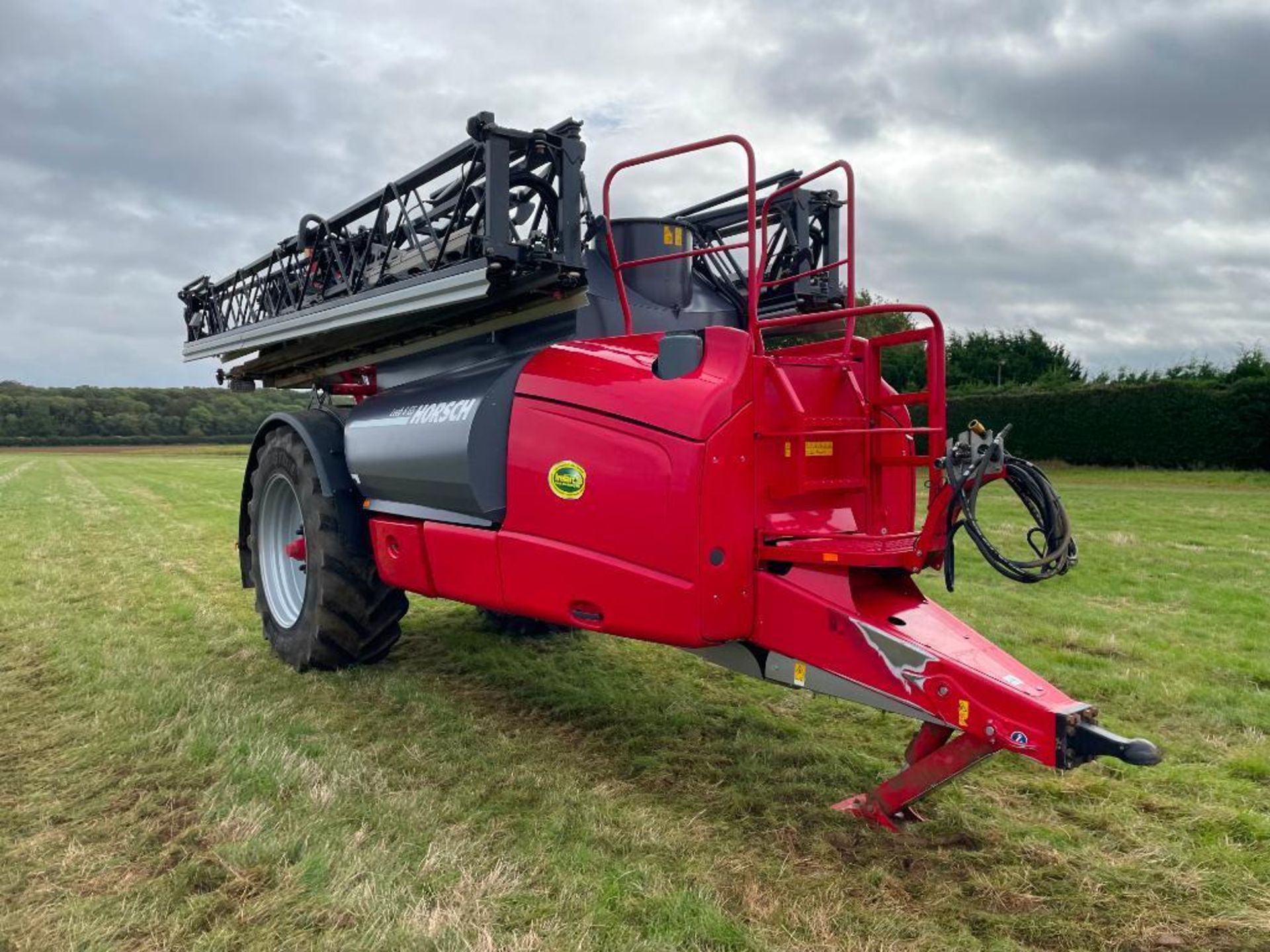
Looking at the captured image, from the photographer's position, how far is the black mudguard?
16.8 ft

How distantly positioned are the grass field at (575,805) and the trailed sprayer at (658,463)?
1.36 ft

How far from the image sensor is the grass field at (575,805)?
2.72 meters

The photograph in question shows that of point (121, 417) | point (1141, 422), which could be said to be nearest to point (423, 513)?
point (1141, 422)

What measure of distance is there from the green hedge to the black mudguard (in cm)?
2155

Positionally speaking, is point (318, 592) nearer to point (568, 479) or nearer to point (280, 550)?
point (280, 550)

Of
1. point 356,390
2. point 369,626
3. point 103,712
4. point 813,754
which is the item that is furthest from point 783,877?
point 356,390

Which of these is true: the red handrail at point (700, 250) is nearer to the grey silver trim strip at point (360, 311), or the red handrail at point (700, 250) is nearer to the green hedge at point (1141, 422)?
the grey silver trim strip at point (360, 311)

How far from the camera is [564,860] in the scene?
120 inches

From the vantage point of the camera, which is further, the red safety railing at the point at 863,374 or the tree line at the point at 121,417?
the tree line at the point at 121,417

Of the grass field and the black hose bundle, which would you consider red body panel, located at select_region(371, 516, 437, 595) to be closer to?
the grass field

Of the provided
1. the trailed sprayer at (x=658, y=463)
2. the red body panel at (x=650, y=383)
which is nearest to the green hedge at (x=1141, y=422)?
the trailed sprayer at (x=658, y=463)

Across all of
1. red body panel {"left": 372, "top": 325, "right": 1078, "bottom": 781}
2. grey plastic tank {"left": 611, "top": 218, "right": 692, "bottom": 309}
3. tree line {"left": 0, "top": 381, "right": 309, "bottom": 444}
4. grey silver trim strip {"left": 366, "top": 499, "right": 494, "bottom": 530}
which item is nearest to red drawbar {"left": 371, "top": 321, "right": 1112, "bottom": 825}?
red body panel {"left": 372, "top": 325, "right": 1078, "bottom": 781}

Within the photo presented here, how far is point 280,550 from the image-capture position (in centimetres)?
598

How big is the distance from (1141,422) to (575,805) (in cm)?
2294
